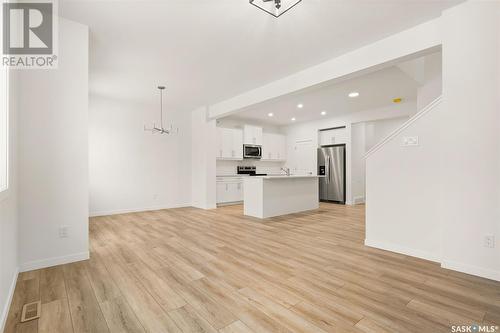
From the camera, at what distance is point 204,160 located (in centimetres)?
640

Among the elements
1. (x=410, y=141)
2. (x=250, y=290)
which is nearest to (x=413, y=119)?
(x=410, y=141)

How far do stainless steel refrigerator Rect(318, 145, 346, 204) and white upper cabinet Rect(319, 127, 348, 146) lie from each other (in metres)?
0.18

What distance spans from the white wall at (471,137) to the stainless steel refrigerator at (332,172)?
4.99m

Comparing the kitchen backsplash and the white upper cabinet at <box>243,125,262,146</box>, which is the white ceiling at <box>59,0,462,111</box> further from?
the kitchen backsplash

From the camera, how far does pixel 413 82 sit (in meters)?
4.55

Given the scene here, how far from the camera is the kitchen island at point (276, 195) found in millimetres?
5109

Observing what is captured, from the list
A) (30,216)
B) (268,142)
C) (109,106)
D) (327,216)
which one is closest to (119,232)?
(30,216)

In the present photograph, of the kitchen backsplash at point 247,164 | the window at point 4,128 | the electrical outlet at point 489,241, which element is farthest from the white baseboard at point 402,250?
the kitchen backsplash at point 247,164

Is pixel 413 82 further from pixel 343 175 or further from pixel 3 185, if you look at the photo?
pixel 3 185

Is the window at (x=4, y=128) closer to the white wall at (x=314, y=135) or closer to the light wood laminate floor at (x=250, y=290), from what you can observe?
the light wood laminate floor at (x=250, y=290)

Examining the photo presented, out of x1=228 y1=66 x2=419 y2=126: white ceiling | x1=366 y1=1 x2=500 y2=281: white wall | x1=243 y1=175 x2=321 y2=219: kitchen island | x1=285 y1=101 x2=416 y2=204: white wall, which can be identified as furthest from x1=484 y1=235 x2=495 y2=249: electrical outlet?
x1=285 y1=101 x2=416 y2=204: white wall

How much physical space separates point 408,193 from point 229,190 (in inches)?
200

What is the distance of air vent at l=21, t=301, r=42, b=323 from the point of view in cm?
173

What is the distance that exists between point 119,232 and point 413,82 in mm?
6103
